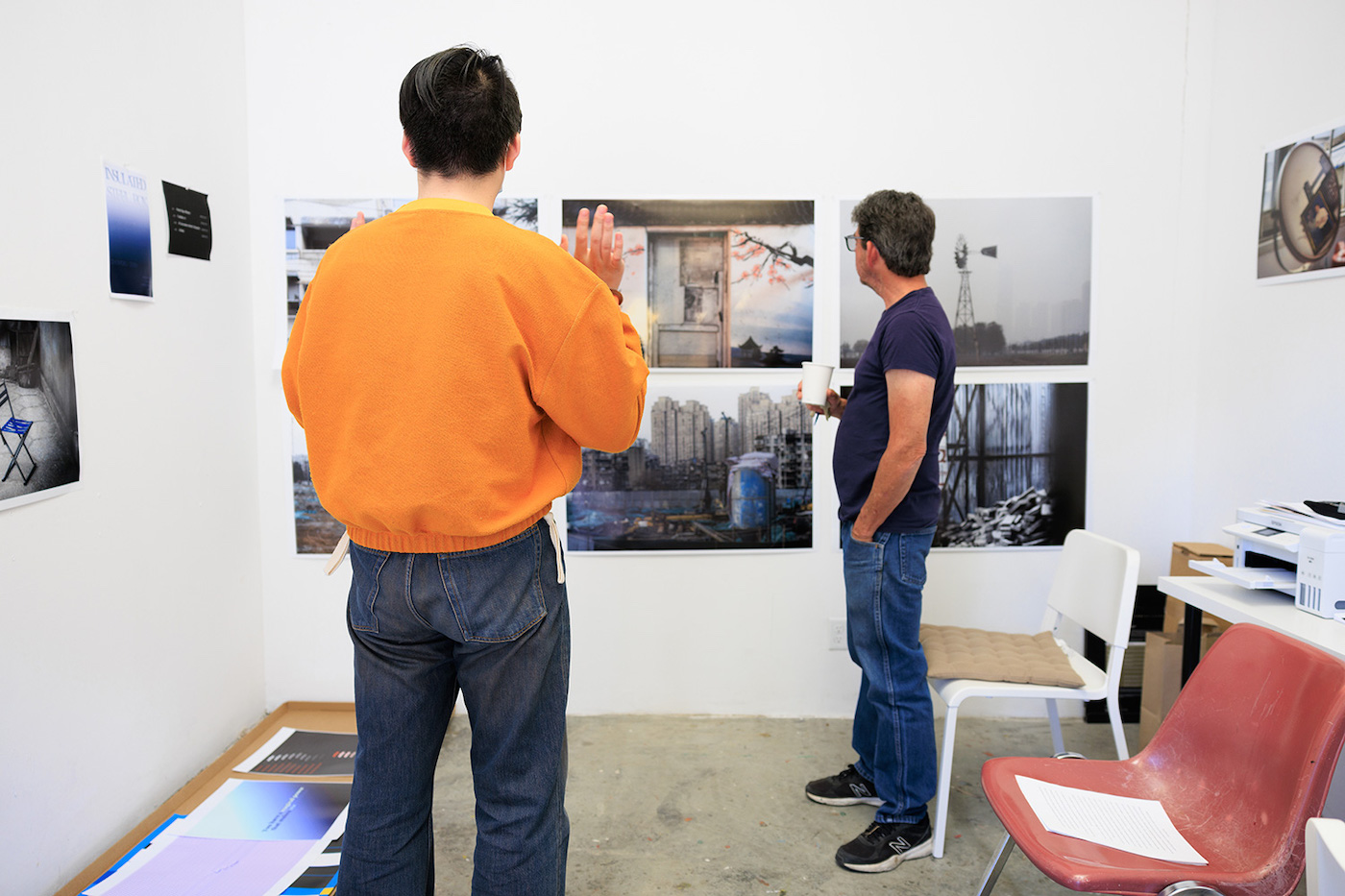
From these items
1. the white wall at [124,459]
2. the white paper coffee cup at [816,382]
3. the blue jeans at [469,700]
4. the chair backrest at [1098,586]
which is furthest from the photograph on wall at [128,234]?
the chair backrest at [1098,586]

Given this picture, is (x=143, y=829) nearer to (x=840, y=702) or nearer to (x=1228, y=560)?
(x=840, y=702)

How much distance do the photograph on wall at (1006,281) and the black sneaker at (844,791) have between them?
138cm

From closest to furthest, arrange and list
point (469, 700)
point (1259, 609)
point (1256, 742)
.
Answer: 1. point (469, 700)
2. point (1256, 742)
3. point (1259, 609)

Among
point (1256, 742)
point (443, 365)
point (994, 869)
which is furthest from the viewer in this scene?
point (994, 869)

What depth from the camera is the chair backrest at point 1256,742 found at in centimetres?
132

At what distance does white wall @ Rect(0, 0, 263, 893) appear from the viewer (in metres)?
1.82

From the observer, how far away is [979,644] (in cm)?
228

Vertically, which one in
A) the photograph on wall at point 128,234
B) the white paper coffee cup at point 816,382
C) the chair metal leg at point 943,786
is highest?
the photograph on wall at point 128,234

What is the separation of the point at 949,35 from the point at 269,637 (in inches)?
127

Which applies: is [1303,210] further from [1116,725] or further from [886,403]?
[1116,725]

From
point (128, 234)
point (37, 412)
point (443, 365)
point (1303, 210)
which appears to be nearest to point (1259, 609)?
point (1303, 210)

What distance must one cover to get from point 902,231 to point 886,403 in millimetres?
449

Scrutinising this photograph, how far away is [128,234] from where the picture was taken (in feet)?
7.14

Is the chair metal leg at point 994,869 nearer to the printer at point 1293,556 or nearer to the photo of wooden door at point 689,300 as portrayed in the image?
the printer at point 1293,556
